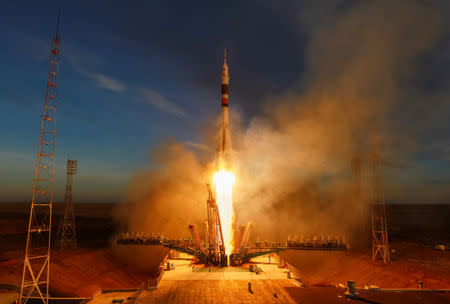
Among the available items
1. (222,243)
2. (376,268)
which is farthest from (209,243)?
(376,268)

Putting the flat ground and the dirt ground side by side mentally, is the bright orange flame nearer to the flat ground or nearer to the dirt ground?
the flat ground

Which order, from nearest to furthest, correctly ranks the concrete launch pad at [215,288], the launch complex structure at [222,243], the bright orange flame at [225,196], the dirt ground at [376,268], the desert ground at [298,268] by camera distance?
the concrete launch pad at [215,288] < the launch complex structure at [222,243] < the desert ground at [298,268] < the dirt ground at [376,268] < the bright orange flame at [225,196]

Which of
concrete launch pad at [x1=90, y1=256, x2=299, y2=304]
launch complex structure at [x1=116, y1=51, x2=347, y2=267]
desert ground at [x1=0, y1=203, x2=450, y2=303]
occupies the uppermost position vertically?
launch complex structure at [x1=116, y1=51, x2=347, y2=267]

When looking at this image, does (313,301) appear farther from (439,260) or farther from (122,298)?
(439,260)

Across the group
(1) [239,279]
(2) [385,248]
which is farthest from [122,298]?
(2) [385,248]

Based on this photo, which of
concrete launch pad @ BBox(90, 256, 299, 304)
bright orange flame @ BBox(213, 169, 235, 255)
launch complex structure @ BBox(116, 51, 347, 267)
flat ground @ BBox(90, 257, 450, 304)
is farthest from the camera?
bright orange flame @ BBox(213, 169, 235, 255)

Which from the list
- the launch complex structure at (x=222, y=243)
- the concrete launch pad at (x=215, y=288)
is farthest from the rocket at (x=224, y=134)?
the concrete launch pad at (x=215, y=288)

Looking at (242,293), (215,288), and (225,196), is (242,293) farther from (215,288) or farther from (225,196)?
(225,196)

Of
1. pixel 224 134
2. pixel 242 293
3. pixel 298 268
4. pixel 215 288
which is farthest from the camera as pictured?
pixel 298 268

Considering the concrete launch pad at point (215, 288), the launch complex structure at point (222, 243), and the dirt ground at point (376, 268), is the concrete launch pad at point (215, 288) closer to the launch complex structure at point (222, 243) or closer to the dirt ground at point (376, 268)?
the launch complex structure at point (222, 243)

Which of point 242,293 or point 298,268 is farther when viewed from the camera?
point 298,268

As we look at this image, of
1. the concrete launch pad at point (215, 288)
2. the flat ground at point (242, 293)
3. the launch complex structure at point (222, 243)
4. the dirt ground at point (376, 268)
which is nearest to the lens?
the flat ground at point (242, 293)

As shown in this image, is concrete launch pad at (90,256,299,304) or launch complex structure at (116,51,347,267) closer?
concrete launch pad at (90,256,299,304)

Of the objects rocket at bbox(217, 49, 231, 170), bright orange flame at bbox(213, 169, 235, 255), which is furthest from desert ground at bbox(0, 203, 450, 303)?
rocket at bbox(217, 49, 231, 170)
